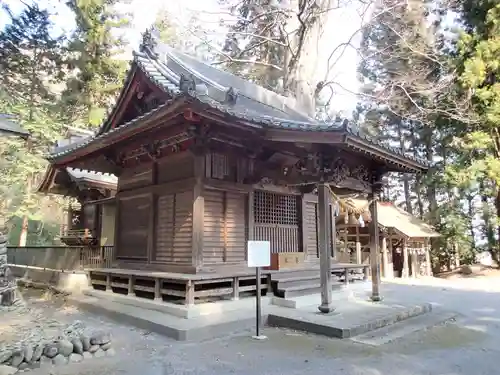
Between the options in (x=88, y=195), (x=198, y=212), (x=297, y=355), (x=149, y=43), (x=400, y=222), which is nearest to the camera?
(x=297, y=355)

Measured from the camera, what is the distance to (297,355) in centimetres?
490

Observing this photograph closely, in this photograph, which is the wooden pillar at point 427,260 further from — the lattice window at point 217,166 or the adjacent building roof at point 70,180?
the adjacent building roof at point 70,180

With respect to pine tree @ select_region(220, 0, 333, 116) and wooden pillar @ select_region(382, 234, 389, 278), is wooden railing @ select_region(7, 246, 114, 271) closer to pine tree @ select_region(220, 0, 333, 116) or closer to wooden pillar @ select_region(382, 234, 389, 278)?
pine tree @ select_region(220, 0, 333, 116)

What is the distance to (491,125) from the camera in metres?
15.8

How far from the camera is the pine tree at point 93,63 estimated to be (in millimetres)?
18109

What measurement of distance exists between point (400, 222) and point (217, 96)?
509 inches

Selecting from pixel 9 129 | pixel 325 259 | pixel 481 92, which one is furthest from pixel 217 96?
pixel 481 92

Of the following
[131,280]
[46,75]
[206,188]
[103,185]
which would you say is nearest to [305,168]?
[206,188]

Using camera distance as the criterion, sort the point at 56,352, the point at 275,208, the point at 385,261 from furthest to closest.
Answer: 1. the point at 385,261
2. the point at 275,208
3. the point at 56,352

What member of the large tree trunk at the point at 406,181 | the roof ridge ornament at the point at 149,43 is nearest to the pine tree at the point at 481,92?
the large tree trunk at the point at 406,181

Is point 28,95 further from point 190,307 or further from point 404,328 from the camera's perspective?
point 404,328

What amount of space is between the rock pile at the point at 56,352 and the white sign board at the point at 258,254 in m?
2.19

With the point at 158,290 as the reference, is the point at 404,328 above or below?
below

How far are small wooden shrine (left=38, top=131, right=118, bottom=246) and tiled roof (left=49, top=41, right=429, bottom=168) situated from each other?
2.67 meters
